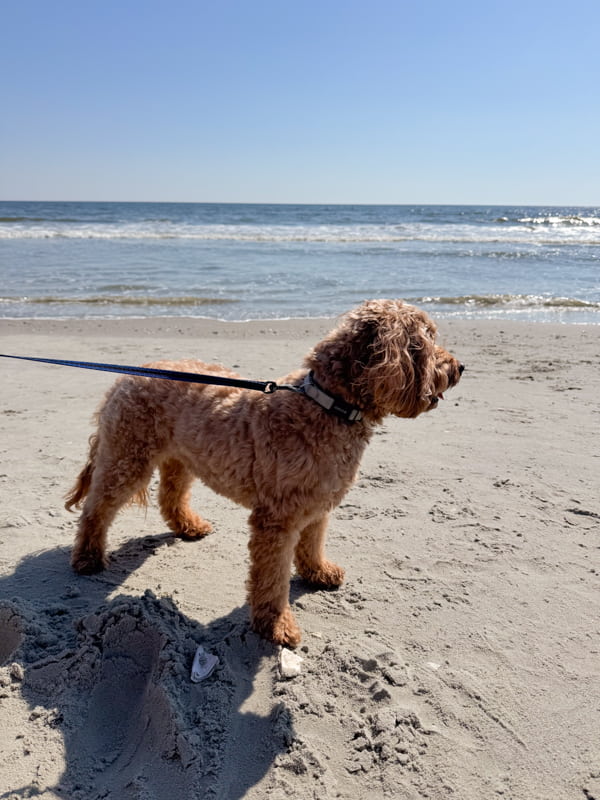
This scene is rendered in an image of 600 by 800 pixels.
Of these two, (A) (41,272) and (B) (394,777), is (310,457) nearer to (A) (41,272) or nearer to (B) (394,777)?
(B) (394,777)

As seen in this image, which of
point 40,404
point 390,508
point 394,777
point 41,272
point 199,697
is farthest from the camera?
point 41,272

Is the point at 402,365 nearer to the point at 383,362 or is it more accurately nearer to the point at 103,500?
the point at 383,362

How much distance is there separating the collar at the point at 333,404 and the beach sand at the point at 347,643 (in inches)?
47.3

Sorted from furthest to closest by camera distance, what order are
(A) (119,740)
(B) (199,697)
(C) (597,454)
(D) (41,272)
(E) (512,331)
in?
(D) (41,272) → (E) (512,331) → (C) (597,454) → (B) (199,697) → (A) (119,740)

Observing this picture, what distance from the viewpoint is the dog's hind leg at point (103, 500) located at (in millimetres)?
3623

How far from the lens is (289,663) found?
9.45ft

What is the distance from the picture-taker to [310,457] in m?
2.97

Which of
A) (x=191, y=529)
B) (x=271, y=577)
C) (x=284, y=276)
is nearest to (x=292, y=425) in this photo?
(x=271, y=577)

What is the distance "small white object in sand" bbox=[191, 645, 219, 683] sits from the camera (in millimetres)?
2763

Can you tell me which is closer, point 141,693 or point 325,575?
point 141,693

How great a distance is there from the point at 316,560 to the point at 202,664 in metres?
0.99

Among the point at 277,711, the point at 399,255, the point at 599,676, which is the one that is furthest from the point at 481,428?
the point at 399,255

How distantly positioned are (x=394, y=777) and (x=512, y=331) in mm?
8944

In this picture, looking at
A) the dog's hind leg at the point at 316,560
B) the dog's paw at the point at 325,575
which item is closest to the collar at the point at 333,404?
the dog's hind leg at the point at 316,560
